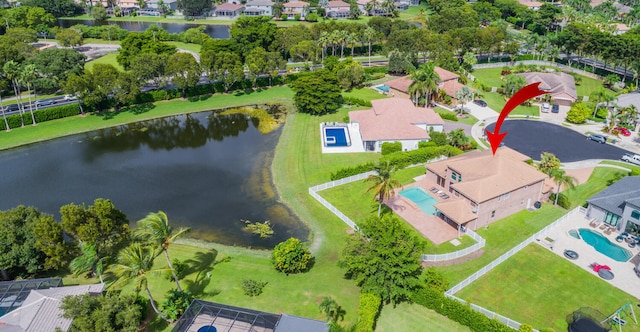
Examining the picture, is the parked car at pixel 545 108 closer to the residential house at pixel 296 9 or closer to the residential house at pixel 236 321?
the residential house at pixel 236 321

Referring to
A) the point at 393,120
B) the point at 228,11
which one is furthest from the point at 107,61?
the point at 393,120

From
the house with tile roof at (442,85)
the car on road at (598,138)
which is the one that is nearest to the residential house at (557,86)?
the house with tile roof at (442,85)

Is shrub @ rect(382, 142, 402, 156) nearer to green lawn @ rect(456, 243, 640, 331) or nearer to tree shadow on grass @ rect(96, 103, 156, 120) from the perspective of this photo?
green lawn @ rect(456, 243, 640, 331)

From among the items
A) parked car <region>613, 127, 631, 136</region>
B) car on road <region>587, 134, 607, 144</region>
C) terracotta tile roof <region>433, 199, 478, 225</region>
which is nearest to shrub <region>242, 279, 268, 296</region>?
terracotta tile roof <region>433, 199, 478, 225</region>

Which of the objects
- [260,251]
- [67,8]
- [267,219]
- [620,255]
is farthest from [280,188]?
[67,8]

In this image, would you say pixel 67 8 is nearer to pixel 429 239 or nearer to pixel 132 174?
pixel 132 174
